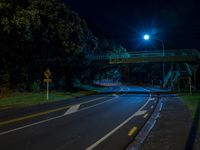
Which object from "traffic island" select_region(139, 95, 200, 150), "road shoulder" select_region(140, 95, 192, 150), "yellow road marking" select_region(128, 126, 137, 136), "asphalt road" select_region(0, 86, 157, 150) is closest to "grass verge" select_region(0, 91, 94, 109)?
"asphalt road" select_region(0, 86, 157, 150)

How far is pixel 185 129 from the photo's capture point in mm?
10445

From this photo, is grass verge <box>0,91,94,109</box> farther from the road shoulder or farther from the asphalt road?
the road shoulder

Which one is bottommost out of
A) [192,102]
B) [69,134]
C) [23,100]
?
[69,134]

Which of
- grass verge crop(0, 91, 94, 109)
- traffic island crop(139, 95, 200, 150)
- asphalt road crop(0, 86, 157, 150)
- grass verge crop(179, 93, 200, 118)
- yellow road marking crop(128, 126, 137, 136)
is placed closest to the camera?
traffic island crop(139, 95, 200, 150)

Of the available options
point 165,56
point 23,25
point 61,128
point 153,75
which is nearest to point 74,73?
point 165,56

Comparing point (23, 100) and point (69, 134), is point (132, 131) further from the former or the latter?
point (23, 100)

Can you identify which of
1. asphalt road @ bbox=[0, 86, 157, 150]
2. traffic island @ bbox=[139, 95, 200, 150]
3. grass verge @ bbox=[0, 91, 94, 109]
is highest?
grass verge @ bbox=[0, 91, 94, 109]

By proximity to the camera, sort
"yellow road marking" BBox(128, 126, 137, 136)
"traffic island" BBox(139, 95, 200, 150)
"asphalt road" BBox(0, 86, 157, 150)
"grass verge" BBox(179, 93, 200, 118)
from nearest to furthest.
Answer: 1. "traffic island" BBox(139, 95, 200, 150)
2. "asphalt road" BBox(0, 86, 157, 150)
3. "yellow road marking" BBox(128, 126, 137, 136)
4. "grass verge" BBox(179, 93, 200, 118)

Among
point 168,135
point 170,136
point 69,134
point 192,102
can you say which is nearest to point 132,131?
point 168,135

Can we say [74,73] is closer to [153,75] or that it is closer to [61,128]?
[61,128]

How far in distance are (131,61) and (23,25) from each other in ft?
64.2

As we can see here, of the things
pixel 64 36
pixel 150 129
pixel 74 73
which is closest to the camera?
pixel 150 129

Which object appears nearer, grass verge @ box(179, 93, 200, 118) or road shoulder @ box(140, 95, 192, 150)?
road shoulder @ box(140, 95, 192, 150)

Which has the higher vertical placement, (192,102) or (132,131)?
(192,102)
